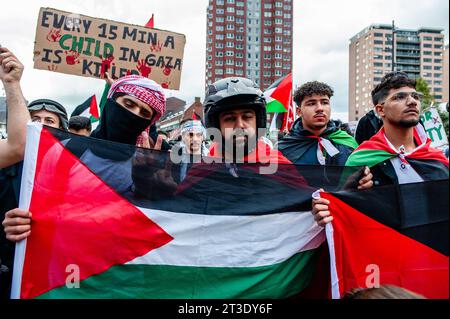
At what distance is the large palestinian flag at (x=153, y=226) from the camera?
2.25 meters

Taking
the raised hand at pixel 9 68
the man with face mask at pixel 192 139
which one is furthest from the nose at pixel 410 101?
the man with face mask at pixel 192 139

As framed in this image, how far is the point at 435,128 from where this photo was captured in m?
6.77

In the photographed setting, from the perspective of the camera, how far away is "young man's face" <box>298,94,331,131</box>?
427 centimetres

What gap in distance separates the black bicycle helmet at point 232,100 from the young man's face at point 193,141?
3.12m

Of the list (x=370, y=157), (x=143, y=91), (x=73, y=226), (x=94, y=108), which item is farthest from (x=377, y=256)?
(x=94, y=108)

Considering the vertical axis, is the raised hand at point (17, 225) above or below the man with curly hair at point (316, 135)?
below

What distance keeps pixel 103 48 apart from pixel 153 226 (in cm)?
362

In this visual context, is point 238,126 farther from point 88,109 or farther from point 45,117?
point 88,109

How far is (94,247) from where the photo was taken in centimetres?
229

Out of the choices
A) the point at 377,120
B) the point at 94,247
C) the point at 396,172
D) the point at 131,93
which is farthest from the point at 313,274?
the point at 377,120

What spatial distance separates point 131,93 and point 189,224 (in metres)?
1.14

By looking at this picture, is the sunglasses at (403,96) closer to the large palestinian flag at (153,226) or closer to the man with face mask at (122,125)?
the large palestinian flag at (153,226)

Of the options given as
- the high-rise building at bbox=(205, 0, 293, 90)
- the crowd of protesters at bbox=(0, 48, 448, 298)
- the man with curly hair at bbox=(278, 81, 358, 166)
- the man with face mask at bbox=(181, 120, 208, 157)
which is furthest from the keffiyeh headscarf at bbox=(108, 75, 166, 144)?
the high-rise building at bbox=(205, 0, 293, 90)
